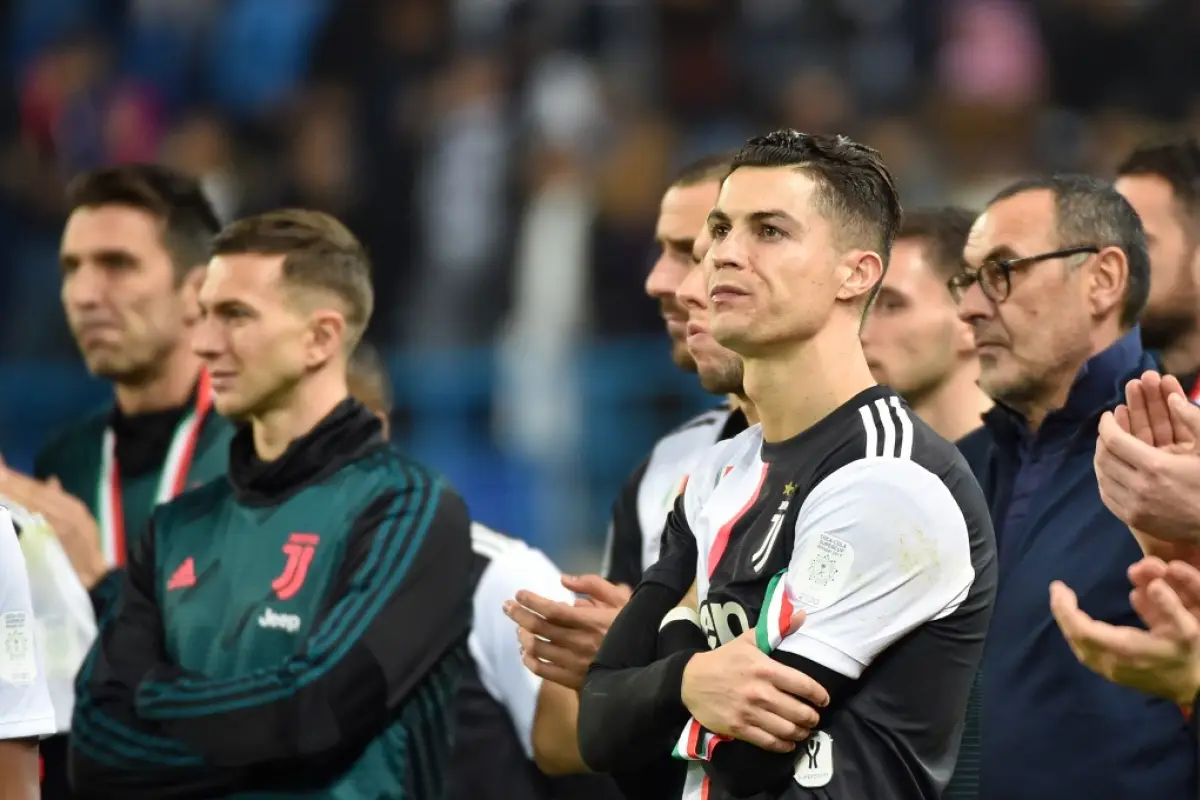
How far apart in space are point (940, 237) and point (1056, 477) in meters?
1.13

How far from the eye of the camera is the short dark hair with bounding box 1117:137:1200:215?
5.30m

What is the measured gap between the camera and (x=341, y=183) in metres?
10.3

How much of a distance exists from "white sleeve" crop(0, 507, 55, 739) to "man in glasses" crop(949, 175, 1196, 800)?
2064 mm

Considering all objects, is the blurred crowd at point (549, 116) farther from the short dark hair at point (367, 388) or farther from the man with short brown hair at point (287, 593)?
the man with short brown hair at point (287, 593)

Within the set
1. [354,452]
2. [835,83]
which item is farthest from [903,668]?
[835,83]

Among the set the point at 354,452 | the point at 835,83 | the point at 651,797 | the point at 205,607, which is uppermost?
the point at 835,83

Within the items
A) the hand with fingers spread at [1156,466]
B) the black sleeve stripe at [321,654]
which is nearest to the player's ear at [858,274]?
the hand with fingers spread at [1156,466]

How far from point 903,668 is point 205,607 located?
1.89 meters

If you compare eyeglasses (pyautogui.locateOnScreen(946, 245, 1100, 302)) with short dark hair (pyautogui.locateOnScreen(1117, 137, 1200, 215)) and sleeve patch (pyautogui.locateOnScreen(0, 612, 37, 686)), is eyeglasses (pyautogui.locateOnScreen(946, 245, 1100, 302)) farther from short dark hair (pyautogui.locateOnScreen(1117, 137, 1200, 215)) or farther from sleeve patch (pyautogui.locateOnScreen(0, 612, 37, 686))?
sleeve patch (pyautogui.locateOnScreen(0, 612, 37, 686))

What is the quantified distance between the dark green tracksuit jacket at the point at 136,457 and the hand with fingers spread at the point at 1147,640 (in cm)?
276

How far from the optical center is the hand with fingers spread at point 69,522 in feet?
16.3

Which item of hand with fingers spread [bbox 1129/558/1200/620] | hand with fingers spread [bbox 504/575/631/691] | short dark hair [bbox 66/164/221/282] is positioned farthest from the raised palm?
short dark hair [bbox 66/164/221/282]

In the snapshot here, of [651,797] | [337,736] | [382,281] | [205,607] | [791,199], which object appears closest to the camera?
[791,199]

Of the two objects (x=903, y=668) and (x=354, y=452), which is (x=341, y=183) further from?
(x=903, y=668)
